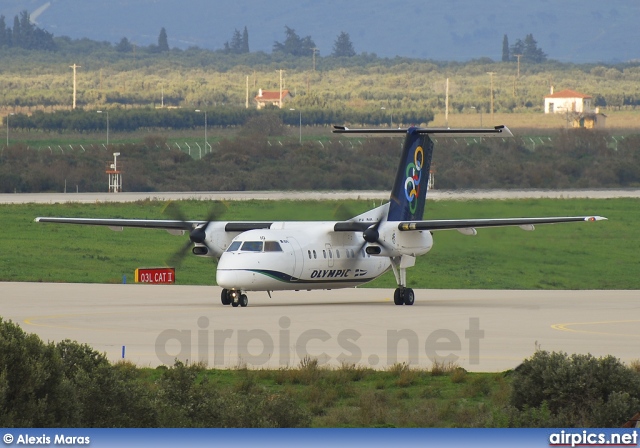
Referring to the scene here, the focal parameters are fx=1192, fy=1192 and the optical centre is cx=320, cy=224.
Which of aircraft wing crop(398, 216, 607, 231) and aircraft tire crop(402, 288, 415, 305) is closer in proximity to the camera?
aircraft wing crop(398, 216, 607, 231)

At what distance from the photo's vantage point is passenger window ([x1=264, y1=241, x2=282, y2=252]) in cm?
3338

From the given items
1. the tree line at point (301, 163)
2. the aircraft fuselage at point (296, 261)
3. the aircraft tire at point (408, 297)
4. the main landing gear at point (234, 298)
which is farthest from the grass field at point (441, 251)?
the tree line at point (301, 163)

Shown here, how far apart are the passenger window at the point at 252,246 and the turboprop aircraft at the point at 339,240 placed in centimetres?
3

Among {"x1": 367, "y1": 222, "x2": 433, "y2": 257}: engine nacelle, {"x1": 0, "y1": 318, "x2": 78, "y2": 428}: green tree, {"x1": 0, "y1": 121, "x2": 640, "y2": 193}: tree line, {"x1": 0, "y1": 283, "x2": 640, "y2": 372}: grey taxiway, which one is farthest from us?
{"x1": 0, "y1": 121, "x2": 640, "y2": 193}: tree line

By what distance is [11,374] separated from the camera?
11.5 meters

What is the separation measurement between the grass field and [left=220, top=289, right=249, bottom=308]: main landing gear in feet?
25.2

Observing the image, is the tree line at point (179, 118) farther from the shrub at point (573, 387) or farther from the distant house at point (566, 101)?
the shrub at point (573, 387)

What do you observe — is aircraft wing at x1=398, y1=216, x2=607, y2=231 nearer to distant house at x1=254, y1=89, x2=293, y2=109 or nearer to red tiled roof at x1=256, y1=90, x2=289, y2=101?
distant house at x1=254, y1=89, x2=293, y2=109

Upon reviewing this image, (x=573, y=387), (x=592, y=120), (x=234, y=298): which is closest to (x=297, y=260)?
(x=234, y=298)

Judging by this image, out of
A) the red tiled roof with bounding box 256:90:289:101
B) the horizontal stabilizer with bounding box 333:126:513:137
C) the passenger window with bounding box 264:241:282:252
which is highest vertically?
the red tiled roof with bounding box 256:90:289:101

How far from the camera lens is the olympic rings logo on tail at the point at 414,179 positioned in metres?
36.1

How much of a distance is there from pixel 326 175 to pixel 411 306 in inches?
1094

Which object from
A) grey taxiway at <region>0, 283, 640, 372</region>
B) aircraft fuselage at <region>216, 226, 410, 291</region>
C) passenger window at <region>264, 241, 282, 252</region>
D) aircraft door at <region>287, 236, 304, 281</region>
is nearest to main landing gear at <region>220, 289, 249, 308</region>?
grey taxiway at <region>0, 283, 640, 372</region>

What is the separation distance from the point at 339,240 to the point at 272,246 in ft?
9.41
